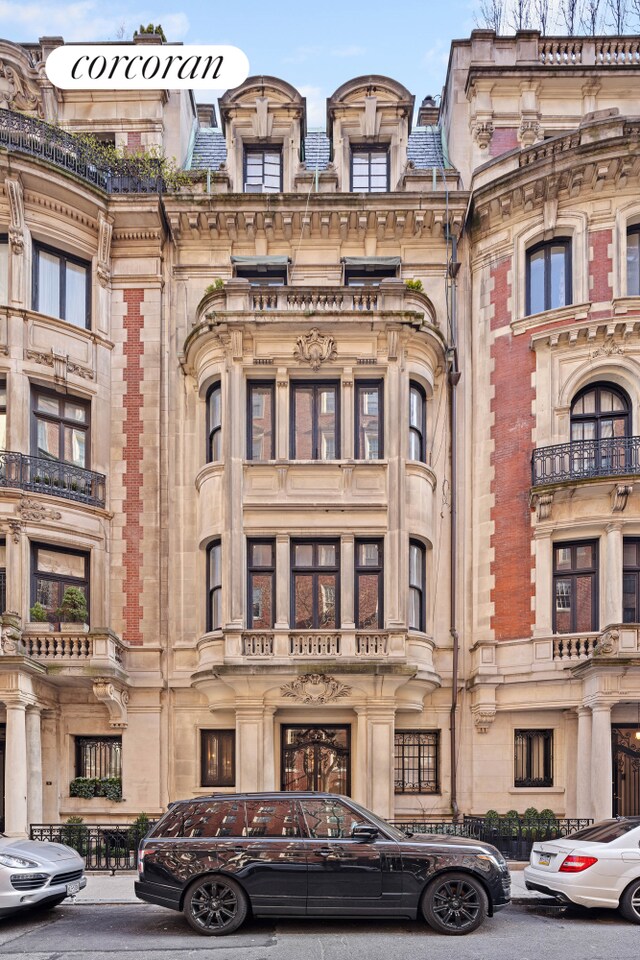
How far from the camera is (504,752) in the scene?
2244 cm

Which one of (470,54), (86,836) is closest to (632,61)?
(470,54)

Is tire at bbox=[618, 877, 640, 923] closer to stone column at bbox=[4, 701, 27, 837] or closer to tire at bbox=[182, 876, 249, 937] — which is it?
tire at bbox=[182, 876, 249, 937]

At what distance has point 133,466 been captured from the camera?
2400cm

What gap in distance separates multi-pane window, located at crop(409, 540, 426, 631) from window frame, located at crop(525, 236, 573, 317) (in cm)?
614

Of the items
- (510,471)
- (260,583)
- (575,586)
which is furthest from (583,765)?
(260,583)

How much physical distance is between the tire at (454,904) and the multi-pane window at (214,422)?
41.4ft

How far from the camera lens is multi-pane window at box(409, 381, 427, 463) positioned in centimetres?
2350

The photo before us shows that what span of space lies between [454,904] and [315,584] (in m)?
10.5

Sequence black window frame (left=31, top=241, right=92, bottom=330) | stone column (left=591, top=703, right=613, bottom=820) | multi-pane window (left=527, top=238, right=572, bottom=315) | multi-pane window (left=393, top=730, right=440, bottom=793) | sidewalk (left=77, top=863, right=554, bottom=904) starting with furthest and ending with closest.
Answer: multi-pane window (left=527, top=238, right=572, bottom=315)
black window frame (left=31, top=241, right=92, bottom=330)
multi-pane window (left=393, top=730, right=440, bottom=793)
stone column (left=591, top=703, right=613, bottom=820)
sidewalk (left=77, top=863, right=554, bottom=904)

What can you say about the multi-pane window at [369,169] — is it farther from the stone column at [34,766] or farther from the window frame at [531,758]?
the stone column at [34,766]

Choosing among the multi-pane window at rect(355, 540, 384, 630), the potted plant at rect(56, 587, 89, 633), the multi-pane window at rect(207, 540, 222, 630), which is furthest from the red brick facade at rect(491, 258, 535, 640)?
the potted plant at rect(56, 587, 89, 633)

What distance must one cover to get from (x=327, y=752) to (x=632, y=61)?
62.3 ft

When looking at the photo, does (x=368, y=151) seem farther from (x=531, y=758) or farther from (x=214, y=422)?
(x=531, y=758)

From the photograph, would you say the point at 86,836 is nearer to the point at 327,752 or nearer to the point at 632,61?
the point at 327,752
